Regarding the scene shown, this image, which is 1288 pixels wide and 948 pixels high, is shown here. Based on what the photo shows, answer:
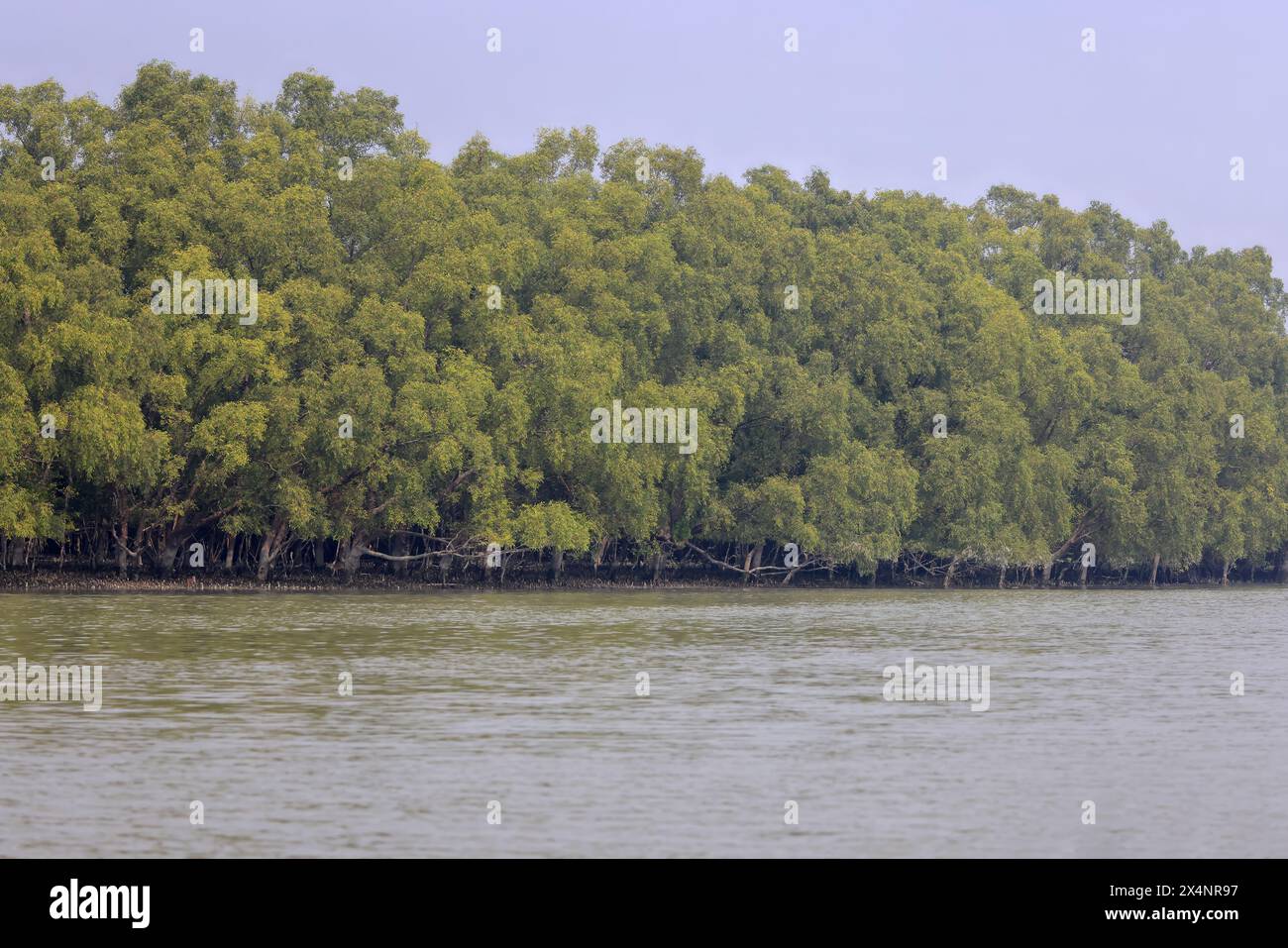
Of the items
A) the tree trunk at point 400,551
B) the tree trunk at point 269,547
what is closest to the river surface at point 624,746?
the tree trunk at point 269,547

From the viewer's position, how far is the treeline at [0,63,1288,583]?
185 ft

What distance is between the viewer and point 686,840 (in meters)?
16.3

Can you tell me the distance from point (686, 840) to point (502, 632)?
24220 mm

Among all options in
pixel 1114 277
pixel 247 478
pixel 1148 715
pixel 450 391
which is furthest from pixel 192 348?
pixel 1114 277

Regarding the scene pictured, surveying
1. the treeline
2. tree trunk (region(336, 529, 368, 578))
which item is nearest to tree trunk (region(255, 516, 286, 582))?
the treeline

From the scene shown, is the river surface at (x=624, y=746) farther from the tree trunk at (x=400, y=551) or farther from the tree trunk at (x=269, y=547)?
the tree trunk at (x=400, y=551)

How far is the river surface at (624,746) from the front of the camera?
54.2 feet

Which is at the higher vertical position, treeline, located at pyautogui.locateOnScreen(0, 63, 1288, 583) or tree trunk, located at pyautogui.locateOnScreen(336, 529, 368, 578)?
treeline, located at pyautogui.locateOnScreen(0, 63, 1288, 583)

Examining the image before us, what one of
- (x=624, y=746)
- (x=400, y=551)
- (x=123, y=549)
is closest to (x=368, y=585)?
(x=400, y=551)

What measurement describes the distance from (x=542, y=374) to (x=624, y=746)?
1618 inches

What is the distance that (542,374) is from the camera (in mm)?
62406

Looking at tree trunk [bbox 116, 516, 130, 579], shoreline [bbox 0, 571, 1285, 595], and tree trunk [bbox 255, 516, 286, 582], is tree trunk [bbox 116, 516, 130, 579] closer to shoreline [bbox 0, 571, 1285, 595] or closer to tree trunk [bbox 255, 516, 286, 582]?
shoreline [bbox 0, 571, 1285, 595]

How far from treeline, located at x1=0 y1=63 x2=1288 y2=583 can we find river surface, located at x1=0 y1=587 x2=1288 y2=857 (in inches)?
636
